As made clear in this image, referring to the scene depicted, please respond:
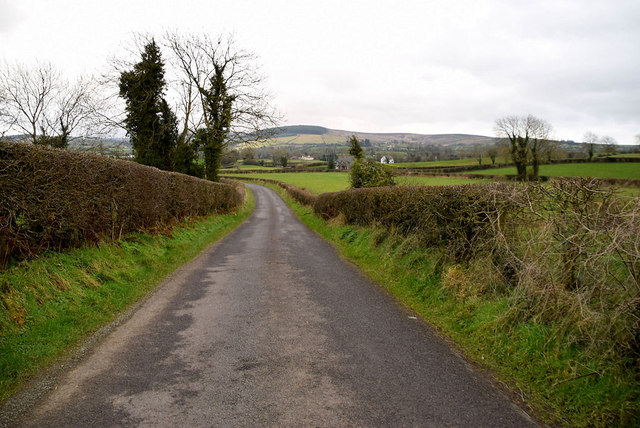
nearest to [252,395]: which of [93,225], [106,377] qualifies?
[106,377]

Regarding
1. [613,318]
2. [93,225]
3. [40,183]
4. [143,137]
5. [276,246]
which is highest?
[143,137]

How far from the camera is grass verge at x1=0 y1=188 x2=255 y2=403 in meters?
4.23

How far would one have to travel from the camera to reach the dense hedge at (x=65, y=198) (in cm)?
563

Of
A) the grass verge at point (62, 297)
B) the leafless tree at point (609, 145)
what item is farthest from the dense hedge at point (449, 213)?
the leafless tree at point (609, 145)

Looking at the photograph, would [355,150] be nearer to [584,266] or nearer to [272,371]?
[584,266]

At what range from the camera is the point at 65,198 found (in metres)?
6.78

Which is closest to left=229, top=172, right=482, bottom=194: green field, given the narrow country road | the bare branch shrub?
the bare branch shrub

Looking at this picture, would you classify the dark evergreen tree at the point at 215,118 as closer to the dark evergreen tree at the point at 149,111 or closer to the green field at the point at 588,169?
the dark evergreen tree at the point at 149,111

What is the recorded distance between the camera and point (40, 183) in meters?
6.12

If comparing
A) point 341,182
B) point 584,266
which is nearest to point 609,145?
point 341,182

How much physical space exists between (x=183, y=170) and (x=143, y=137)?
12.1 feet

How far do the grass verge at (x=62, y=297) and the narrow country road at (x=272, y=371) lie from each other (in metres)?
0.46

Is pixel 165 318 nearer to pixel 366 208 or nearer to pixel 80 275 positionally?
pixel 80 275

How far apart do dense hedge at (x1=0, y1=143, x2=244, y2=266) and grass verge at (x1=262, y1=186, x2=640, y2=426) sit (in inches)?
259
